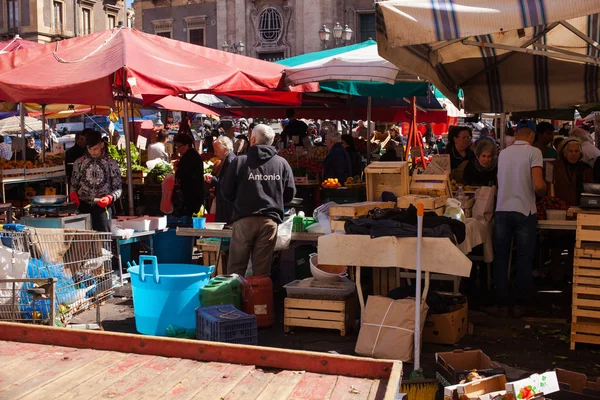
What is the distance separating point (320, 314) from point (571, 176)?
143 inches

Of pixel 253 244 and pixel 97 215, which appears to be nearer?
pixel 253 244

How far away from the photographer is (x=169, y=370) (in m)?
3.39

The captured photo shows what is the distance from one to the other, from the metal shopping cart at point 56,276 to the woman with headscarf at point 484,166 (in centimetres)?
435

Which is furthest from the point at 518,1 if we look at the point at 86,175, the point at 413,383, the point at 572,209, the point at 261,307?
the point at 86,175

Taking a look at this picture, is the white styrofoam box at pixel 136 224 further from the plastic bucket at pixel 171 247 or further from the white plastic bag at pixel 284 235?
the white plastic bag at pixel 284 235

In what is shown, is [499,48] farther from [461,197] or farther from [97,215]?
[97,215]

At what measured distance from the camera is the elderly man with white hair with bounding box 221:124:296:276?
7703 millimetres

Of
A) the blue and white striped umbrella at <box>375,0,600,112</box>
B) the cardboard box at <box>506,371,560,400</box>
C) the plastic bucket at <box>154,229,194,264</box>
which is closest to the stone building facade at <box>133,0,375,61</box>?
the plastic bucket at <box>154,229,194,264</box>

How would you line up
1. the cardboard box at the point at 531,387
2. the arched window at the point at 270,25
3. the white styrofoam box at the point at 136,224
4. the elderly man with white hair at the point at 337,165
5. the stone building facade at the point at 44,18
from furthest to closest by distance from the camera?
the stone building facade at the point at 44,18 → the arched window at the point at 270,25 → the elderly man with white hair at the point at 337,165 → the white styrofoam box at the point at 136,224 → the cardboard box at the point at 531,387

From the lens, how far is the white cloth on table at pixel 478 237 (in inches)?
290

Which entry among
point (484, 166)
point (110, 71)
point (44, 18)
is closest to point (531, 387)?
point (484, 166)

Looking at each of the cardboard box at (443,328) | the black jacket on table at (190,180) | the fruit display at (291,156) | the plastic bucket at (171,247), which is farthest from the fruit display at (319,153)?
the cardboard box at (443,328)

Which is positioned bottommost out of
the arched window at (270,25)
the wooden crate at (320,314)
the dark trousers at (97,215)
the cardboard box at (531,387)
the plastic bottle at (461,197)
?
the wooden crate at (320,314)

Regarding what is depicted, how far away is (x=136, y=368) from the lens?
3404 mm
